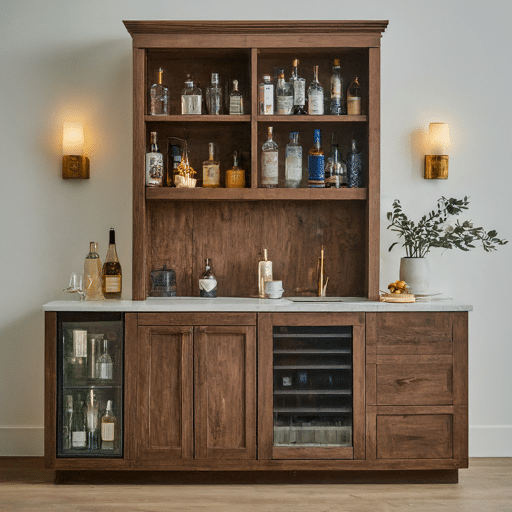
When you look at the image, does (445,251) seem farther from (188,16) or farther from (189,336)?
(188,16)

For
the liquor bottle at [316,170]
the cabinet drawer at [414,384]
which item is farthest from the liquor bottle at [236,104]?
the cabinet drawer at [414,384]

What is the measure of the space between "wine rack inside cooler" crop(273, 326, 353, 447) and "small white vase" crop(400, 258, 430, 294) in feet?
1.72

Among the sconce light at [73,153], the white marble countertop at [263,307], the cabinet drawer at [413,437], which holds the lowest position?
the cabinet drawer at [413,437]

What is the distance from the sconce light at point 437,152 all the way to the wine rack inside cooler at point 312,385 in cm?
117

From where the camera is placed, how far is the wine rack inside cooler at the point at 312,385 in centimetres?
282

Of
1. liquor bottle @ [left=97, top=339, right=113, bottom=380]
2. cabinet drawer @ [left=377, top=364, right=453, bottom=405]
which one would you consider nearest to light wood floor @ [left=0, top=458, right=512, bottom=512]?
cabinet drawer @ [left=377, top=364, right=453, bottom=405]

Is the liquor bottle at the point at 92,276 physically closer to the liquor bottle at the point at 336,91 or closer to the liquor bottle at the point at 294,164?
the liquor bottle at the point at 294,164

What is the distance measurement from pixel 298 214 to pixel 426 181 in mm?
824

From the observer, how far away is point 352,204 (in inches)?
130

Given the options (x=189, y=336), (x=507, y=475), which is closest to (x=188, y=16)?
(x=189, y=336)

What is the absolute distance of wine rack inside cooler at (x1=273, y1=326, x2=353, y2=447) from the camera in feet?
9.25

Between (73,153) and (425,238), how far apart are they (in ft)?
7.04

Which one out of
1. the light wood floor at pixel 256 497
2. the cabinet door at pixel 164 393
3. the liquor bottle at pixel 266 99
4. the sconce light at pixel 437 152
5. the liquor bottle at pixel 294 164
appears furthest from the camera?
the sconce light at pixel 437 152

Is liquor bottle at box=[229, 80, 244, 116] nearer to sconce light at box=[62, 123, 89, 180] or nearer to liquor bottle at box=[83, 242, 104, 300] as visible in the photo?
sconce light at box=[62, 123, 89, 180]
